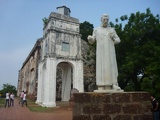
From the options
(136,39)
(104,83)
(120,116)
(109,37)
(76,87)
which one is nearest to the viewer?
(120,116)

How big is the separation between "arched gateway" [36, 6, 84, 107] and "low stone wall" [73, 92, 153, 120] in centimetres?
1081

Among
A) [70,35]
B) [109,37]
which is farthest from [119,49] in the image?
[109,37]

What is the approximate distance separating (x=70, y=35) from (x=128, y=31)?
17.5ft

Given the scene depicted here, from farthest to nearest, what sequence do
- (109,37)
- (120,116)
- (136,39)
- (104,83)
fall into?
(136,39), (109,37), (104,83), (120,116)

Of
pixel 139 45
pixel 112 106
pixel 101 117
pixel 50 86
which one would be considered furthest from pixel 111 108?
pixel 139 45

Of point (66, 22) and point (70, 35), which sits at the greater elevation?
point (66, 22)

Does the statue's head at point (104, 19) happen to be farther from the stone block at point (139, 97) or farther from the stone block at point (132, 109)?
the stone block at point (132, 109)

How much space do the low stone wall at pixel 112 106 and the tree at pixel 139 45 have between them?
8.46 metres

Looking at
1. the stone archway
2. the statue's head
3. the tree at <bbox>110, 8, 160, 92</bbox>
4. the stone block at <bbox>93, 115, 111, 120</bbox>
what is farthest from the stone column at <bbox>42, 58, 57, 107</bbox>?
the stone block at <bbox>93, 115, 111, 120</bbox>

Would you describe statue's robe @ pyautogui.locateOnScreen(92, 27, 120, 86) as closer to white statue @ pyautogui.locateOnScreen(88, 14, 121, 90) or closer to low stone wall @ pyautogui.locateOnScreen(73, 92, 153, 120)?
white statue @ pyautogui.locateOnScreen(88, 14, 121, 90)

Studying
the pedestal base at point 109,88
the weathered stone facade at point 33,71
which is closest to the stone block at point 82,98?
the pedestal base at point 109,88

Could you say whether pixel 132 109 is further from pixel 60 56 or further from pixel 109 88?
pixel 60 56

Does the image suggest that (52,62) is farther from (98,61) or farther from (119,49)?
(98,61)

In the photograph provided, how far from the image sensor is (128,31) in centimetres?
1488
